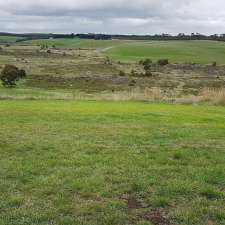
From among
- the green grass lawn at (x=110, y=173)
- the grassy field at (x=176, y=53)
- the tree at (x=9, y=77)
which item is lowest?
the grassy field at (x=176, y=53)

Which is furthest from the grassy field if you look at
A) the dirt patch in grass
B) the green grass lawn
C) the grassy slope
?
the dirt patch in grass

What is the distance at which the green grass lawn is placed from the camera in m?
8.51

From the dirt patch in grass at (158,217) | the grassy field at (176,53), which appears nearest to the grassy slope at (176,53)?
the grassy field at (176,53)

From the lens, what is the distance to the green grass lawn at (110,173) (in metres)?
8.51

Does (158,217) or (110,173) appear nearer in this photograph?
(158,217)

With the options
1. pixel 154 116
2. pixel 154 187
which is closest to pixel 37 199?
pixel 154 187

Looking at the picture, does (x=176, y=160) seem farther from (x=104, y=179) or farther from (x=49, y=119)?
(x=49, y=119)

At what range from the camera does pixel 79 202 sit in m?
9.07

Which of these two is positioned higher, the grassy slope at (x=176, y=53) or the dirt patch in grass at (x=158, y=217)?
the dirt patch in grass at (x=158, y=217)

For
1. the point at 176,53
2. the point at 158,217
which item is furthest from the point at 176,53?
the point at 158,217

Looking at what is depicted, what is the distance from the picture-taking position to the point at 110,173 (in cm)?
1119

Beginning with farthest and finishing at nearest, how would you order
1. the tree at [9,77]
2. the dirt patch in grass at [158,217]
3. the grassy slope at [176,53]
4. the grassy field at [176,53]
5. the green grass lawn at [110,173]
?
the grassy slope at [176,53], the grassy field at [176,53], the tree at [9,77], the green grass lawn at [110,173], the dirt patch in grass at [158,217]

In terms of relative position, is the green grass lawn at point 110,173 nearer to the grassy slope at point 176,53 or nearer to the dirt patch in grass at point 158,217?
the dirt patch in grass at point 158,217

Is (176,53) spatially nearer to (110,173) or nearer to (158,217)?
(110,173)
